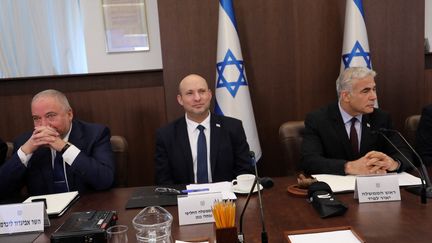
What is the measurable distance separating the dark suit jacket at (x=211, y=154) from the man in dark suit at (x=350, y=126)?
1.29 feet

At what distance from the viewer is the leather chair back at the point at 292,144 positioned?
2.40 m

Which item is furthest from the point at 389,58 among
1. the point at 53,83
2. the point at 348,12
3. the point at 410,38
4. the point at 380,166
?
the point at 53,83

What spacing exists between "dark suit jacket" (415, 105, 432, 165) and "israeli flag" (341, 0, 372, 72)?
2.39 feet

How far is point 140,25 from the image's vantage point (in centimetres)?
349

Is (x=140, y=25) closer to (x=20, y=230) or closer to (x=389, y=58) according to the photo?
(x=389, y=58)

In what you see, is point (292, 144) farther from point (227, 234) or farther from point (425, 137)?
point (227, 234)

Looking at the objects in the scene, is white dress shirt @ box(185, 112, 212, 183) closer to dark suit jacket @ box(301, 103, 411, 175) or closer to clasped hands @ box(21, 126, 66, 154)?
dark suit jacket @ box(301, 103, 411, 175)

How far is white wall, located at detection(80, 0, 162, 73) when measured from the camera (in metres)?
3.46

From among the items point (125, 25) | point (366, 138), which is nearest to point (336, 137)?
point (366, 138)

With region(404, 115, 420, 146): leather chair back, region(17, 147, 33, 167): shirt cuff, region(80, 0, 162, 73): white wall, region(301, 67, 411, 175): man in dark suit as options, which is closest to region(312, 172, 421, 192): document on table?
region(301, 67, 411, 175): man in dark suit

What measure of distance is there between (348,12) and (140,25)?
1.80m

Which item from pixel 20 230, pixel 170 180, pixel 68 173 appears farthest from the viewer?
pixel 170 180

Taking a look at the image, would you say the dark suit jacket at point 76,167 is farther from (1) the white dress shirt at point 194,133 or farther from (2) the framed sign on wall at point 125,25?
(2) the framed sign on wall at point 125,25

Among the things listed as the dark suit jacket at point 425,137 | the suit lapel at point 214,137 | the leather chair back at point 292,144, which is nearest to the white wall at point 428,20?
the dark suit jacket at point 425,137
